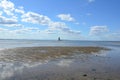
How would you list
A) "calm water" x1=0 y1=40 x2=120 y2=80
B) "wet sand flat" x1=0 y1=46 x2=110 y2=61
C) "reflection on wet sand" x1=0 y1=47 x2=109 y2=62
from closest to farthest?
"calm water" x1=0 y1=40 x2=120 y2=80 → "reflection on wet sand" x1=0 y1=47 x2=109 y2=62 → "wet sand flat" x1=0 y1=46 x2=110 y2=61

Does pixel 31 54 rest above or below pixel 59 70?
above

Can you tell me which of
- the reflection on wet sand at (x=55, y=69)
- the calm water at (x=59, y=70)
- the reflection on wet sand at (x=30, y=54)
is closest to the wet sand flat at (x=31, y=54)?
the reflection on wet sand at (x=30, y=54)

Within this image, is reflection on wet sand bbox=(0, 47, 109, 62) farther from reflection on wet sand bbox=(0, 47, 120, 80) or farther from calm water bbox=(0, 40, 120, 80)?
calm water bbox=(0, 40, 120, 80)

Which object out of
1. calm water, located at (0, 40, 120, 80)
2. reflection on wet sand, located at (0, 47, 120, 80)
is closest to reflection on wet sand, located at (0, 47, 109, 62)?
reflection on wet sand, located at (0, 47, 120, 80)

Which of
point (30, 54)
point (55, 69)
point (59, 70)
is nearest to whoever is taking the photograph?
point (59, 70)

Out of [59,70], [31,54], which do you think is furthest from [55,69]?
[31,54]

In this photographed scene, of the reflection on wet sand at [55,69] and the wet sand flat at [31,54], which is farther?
the wet sand flat at [31,54]

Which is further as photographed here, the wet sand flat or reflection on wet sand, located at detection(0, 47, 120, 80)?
the wet sand flat

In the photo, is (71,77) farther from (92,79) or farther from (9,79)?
(9,79)

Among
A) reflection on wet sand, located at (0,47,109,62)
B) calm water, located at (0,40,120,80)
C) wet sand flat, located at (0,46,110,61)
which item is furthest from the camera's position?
wet sand flat, located at (0,46,110,61)

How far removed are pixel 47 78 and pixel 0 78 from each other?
9.90ft

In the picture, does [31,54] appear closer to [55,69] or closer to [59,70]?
[55,69]

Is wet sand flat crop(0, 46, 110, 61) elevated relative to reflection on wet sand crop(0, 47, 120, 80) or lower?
elevated

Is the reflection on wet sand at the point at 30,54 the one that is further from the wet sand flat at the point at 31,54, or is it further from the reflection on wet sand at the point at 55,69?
the reflection on wet sand at the point at 55,69
